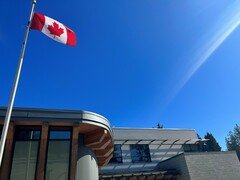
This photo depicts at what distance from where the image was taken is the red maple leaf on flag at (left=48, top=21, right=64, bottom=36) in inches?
247

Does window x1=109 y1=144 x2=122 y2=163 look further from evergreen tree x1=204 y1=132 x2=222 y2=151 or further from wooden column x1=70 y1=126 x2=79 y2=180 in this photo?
evergreen tree x1=204 y1=132 x2=222 y2=151

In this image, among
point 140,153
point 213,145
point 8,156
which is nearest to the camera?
point 8,156

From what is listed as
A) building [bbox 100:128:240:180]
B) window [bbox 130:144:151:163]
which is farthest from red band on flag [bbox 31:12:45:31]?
window [bbox 130:144:151:163]

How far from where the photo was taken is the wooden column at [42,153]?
6.21 meters

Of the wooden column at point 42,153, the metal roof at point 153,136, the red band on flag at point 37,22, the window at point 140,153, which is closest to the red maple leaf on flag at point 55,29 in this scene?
the red band on flag at point 37,22

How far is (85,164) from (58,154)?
1699 mm

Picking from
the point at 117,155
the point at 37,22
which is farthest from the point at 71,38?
the point at 117,155

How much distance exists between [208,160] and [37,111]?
15632 mm

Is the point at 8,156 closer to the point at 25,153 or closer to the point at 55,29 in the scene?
the point at 25,153

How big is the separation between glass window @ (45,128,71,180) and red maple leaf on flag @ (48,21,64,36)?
11.6ft

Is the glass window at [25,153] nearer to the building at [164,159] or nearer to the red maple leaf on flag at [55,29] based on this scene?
the red maple leaf on flag at [55,29]

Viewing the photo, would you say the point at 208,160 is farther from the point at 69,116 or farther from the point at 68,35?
the point at 68,35

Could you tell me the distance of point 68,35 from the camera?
6.77 meters

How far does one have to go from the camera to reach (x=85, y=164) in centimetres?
810
